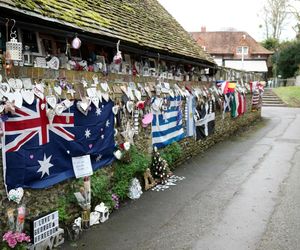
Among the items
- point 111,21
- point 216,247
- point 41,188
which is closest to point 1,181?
point 41,188

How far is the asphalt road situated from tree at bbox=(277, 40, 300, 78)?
130 ft

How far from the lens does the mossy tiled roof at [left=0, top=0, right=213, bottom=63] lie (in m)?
5.00

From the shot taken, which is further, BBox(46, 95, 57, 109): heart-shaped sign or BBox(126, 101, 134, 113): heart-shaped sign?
BBox(126, 101, 134, 113): heart-shaped sign

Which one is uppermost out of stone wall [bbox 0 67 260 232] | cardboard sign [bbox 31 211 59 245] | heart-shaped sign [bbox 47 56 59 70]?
heart-shaped sign [bbox 47 56 59 70]

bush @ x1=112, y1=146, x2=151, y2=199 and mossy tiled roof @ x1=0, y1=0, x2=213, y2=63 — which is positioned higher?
mossy tiled roof @ x1=0, y1=0, x2=213, y2=63

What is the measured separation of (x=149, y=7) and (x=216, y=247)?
8955 mm

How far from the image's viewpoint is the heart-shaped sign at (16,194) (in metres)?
4.73

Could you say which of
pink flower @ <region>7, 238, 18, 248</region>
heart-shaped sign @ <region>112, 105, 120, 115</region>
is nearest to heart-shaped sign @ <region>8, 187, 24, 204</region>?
pink flower @ <region>7, 238, 18, 248</region>

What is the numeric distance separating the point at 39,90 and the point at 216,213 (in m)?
3.93

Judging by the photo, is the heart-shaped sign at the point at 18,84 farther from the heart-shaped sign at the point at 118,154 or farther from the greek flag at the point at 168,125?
the greek flag at the point at 168,125

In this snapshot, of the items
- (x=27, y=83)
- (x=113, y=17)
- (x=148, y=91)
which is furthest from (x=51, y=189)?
(x=113, y=17)

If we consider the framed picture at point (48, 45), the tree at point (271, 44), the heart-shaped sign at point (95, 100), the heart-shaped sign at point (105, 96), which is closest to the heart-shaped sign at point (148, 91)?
the heart-shaped sign at point (105, 96)

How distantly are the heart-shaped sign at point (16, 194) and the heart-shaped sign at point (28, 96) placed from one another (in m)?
1.17

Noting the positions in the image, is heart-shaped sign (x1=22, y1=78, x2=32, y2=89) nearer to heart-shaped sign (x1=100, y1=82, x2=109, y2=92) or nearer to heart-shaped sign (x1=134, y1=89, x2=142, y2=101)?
heart-shaped sign (x1=100, y1=82, x2=109, y2=92)
